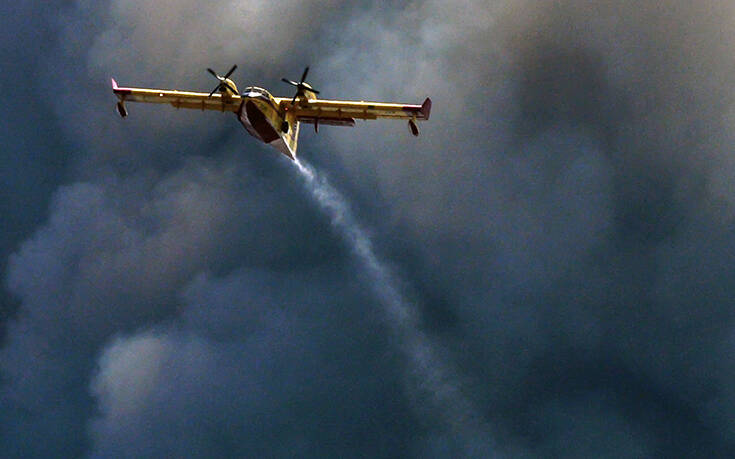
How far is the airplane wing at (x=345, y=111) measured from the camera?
298ft

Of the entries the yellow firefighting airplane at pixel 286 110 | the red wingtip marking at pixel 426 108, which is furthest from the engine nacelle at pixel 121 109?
the red wingtip marking at pixel 426 108

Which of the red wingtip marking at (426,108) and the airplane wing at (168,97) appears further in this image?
the airplane wing at (168,97)

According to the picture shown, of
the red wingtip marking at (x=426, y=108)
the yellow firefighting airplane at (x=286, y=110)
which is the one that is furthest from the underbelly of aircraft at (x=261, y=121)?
the red wingtip marking at (x=426, y=108)

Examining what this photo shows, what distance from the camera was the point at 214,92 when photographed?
90750 millimetres

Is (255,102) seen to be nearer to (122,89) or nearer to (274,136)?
(274,136)

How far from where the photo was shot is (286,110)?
302 feet

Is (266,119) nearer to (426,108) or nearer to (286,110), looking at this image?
(286,110)

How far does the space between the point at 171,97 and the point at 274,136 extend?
12573mm

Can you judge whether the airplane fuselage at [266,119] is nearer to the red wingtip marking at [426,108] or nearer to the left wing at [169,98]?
the left wing at [169,98]

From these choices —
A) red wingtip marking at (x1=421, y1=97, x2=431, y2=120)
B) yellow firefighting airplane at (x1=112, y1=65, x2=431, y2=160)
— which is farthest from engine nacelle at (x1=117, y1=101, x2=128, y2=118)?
red wingtip marking at (x1=421, y1=97, x2=431, y2=120)

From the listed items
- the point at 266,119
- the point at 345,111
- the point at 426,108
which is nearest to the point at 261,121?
the point at 266,119

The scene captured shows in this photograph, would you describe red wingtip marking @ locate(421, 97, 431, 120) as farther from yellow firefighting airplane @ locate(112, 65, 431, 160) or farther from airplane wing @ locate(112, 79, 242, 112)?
airplane wing @ locate(112, 79, 242, 112)

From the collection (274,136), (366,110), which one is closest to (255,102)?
(274,136)

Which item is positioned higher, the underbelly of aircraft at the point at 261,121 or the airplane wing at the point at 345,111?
the airplane wing at the point at 345,111
